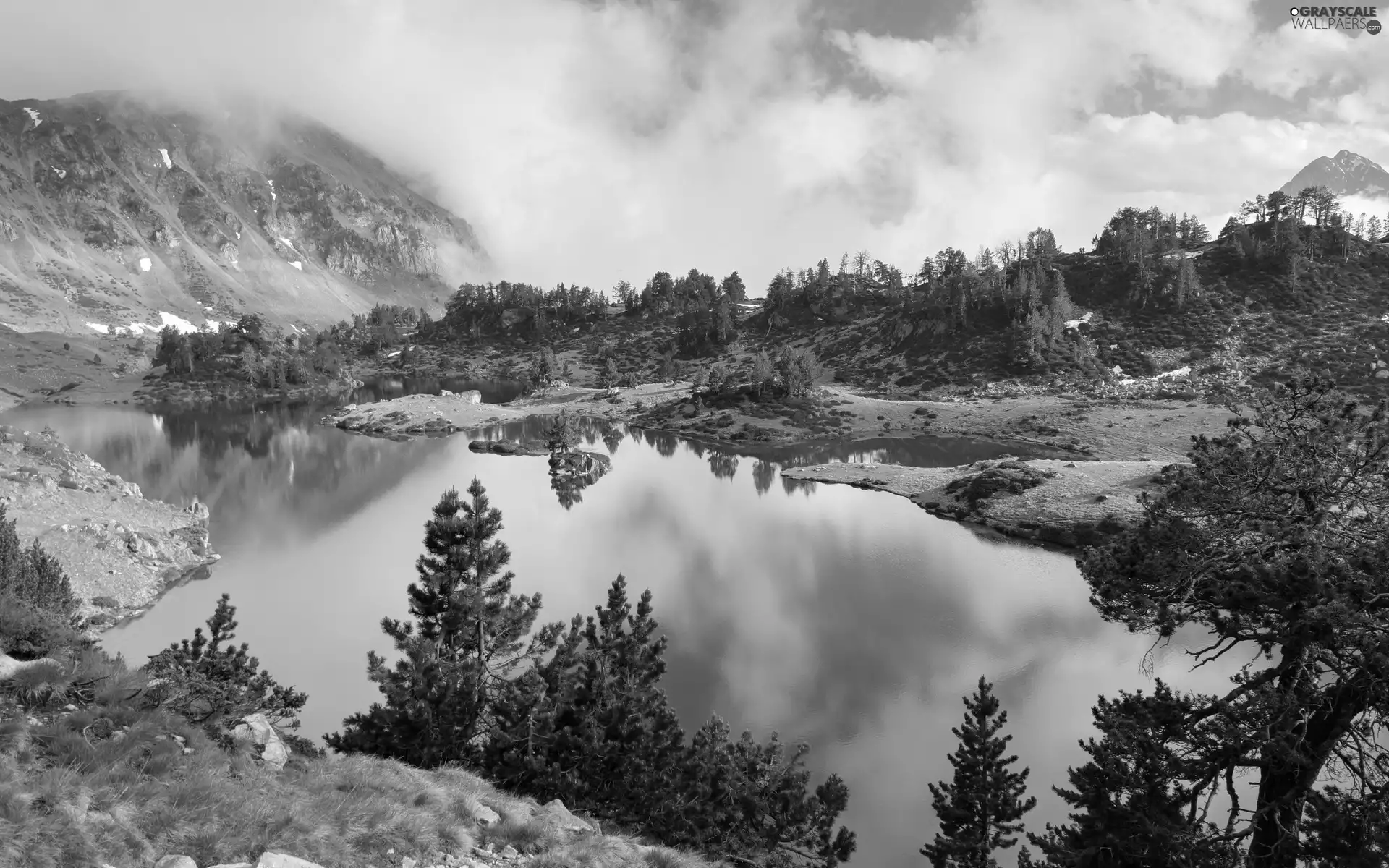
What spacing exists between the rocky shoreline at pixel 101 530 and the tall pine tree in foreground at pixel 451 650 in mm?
19953

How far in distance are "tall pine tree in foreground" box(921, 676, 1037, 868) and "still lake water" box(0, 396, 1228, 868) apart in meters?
3.42

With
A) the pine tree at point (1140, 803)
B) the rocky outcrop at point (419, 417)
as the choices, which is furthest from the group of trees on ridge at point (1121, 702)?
the rocky outcrop at point (419, 417)

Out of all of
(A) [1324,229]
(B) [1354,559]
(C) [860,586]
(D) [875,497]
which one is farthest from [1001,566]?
(A) [1324,229]

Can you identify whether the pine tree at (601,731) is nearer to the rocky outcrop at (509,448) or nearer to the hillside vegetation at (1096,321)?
the rocky outcrop at (509,448)

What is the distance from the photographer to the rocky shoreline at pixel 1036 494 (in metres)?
50.9

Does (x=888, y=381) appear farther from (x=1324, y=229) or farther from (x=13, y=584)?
(x=13, y=584)

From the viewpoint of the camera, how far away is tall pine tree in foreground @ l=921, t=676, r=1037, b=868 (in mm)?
16953

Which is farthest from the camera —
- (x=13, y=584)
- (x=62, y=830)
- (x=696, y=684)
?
(x=696, y=684)

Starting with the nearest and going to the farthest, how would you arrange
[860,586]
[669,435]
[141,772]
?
[141,772] → [860,586] → [669,435]

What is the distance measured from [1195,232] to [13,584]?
207132 millimetres

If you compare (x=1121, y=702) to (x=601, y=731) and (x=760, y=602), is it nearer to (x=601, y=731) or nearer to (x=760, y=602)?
(x=601, y=731)

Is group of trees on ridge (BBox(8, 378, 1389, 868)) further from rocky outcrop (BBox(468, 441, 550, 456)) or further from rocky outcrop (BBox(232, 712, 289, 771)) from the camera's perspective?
rocky outcrop (BBox(468, 441, 550, 456))

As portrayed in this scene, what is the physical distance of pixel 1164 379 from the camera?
115m

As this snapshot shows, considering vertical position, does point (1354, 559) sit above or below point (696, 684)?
above
